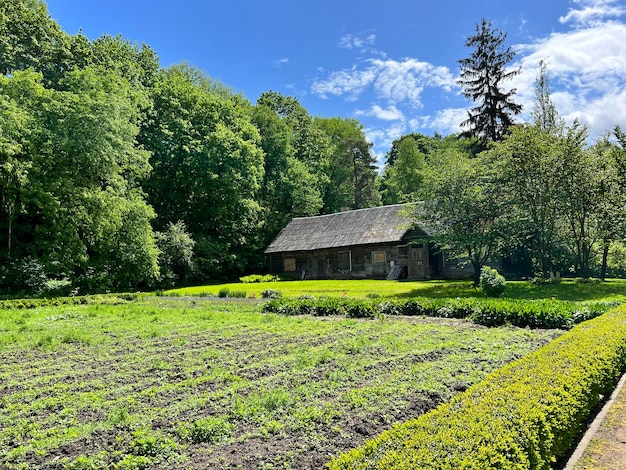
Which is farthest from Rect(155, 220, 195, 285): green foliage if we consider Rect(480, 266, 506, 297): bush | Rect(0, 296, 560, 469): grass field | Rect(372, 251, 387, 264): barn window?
Rect(480, 266, 506, 297): bush

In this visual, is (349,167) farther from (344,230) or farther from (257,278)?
(257,278)

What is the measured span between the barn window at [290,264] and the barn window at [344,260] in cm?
457

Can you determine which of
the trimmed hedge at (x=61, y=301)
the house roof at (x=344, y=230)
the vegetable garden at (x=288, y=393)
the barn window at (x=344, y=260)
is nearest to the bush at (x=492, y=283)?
the vegetable garden at (x=288, y=393)

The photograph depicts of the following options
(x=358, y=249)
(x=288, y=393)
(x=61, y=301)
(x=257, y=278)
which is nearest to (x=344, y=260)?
(x=358, y=249)

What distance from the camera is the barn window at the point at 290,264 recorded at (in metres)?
35.8

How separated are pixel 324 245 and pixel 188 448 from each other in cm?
2904

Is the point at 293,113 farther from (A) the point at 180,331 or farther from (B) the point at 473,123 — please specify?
(A) the point at 180,331

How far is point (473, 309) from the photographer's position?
12125 mm

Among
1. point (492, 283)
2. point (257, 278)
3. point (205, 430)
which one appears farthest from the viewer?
point (257, 278)

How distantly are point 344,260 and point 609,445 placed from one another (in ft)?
92.3

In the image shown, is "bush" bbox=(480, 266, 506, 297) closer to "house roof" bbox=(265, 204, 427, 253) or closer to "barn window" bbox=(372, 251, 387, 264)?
"house roof" bbox=(265, 204, 427, 253)

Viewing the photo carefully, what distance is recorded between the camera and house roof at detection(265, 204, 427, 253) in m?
30.3

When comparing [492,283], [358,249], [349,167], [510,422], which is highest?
[349,167]

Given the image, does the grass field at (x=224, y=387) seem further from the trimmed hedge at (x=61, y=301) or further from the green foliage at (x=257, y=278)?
the green foliage at (x=257, y=278)
